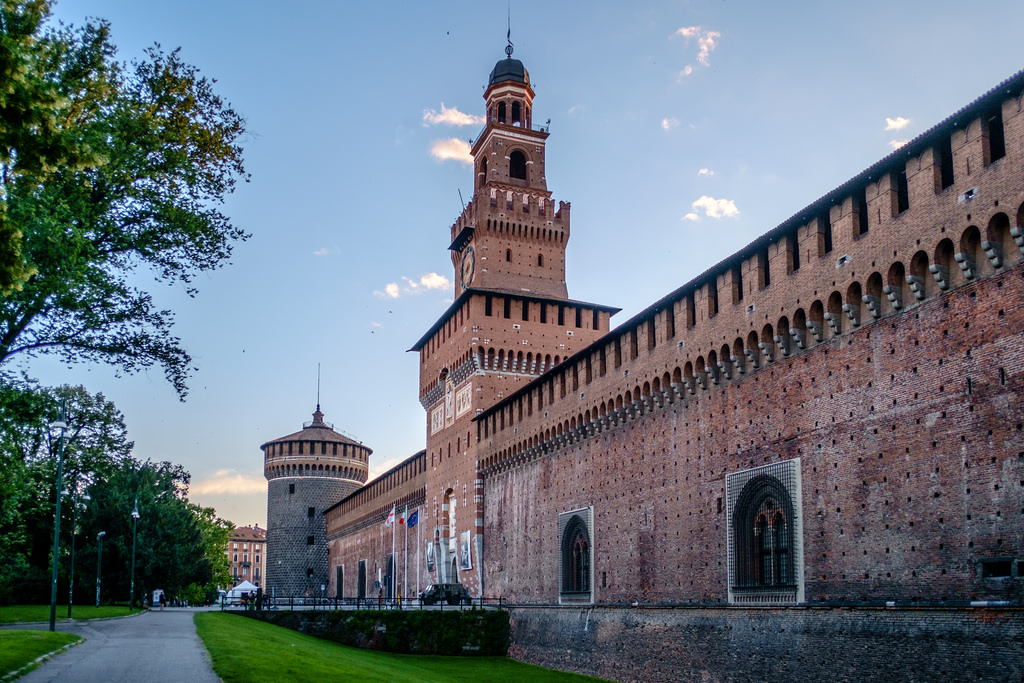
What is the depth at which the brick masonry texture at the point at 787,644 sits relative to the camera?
15.7 metres

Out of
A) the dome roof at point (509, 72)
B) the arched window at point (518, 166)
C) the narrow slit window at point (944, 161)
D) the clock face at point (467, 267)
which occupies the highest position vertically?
the dome roof at point (509, 72)

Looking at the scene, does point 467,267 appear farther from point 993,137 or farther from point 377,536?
point 993,137

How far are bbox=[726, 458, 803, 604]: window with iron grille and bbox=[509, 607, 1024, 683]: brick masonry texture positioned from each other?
1.76 ft

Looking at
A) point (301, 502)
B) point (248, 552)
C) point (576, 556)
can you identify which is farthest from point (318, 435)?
point (248, 552)

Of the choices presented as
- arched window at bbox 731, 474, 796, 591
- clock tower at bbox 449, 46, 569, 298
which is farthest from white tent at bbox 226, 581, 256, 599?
arched window at bbox 731, 474, 796, 591

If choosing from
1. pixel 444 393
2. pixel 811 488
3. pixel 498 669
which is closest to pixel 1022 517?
pixel 811 488

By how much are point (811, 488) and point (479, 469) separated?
2224cm

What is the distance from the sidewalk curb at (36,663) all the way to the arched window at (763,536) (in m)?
14.6

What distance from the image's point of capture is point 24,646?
1995cm

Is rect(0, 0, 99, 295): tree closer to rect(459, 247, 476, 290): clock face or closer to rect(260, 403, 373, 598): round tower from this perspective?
rect(459, 247, 476, 290): clock face

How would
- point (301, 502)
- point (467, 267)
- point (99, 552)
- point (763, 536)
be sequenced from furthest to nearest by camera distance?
point (301, 502) < point (99, 552) < point (467, 267) < point (763, 536)

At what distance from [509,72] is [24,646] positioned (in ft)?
118

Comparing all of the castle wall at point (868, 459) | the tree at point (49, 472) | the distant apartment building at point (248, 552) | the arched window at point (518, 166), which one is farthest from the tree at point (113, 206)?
the distant apartment building at point (248, 552)

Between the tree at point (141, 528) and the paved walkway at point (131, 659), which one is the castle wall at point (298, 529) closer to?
the tree at point (141, 528)
